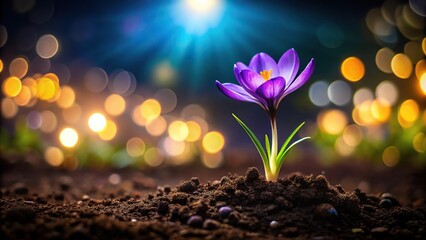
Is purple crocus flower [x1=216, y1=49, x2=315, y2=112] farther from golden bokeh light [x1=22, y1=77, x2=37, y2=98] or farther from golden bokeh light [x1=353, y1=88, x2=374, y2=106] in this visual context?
golden bokeh light [x1=22, y1=77, x2=37, y2=98]

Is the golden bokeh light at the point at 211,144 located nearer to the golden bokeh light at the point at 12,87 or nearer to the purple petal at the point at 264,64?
the golden bokeh light at the point at 12,87

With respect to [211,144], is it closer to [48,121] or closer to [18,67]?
[48,121]

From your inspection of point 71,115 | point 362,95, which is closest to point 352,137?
point 362,95

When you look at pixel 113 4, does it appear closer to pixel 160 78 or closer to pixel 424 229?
pixel 160 78

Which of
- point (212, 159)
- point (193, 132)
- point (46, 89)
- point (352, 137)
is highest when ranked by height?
point (46, 89)

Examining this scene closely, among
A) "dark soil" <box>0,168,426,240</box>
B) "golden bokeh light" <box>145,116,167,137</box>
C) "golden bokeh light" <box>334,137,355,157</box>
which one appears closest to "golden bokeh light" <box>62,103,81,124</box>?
"golden bokeh light" <box>145,116,167,137</box>

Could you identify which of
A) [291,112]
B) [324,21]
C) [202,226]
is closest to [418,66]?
[324,21]
